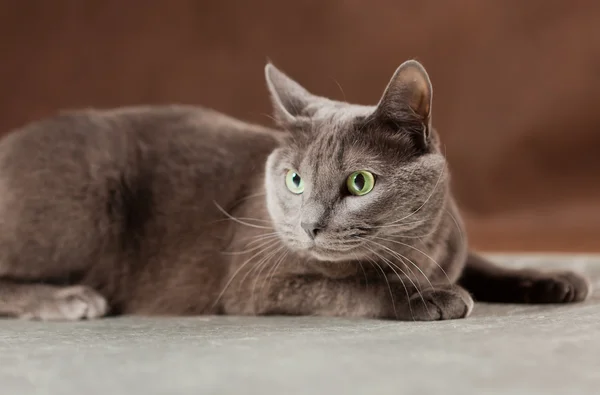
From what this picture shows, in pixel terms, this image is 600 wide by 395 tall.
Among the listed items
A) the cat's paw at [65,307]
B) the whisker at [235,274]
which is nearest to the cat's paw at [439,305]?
the whisker at [235,274]

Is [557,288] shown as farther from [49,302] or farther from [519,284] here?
[49,302]

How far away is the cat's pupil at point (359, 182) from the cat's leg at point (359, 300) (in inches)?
8.3

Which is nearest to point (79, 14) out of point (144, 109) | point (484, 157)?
point (144, 109)

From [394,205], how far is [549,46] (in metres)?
1.80

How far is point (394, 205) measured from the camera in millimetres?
1427

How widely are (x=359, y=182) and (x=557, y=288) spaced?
0.54m

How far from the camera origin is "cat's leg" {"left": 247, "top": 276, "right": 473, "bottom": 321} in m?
1.41

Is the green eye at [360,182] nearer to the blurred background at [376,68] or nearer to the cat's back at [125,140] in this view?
the cat's back at [125,140]

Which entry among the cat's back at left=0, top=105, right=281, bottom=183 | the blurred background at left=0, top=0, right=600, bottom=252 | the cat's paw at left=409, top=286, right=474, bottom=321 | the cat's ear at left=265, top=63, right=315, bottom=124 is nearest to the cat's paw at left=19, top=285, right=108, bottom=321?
the cat's back at left=0, top=105, right=281, bottom=183

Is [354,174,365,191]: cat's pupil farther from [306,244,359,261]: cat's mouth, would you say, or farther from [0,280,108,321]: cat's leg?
[0,280,108,321]: cat's leg

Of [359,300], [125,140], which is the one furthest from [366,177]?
[125,140]

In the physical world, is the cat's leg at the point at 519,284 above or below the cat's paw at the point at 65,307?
above

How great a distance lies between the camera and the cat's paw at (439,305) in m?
1.40

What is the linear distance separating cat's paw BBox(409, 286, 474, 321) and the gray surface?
4 cm
